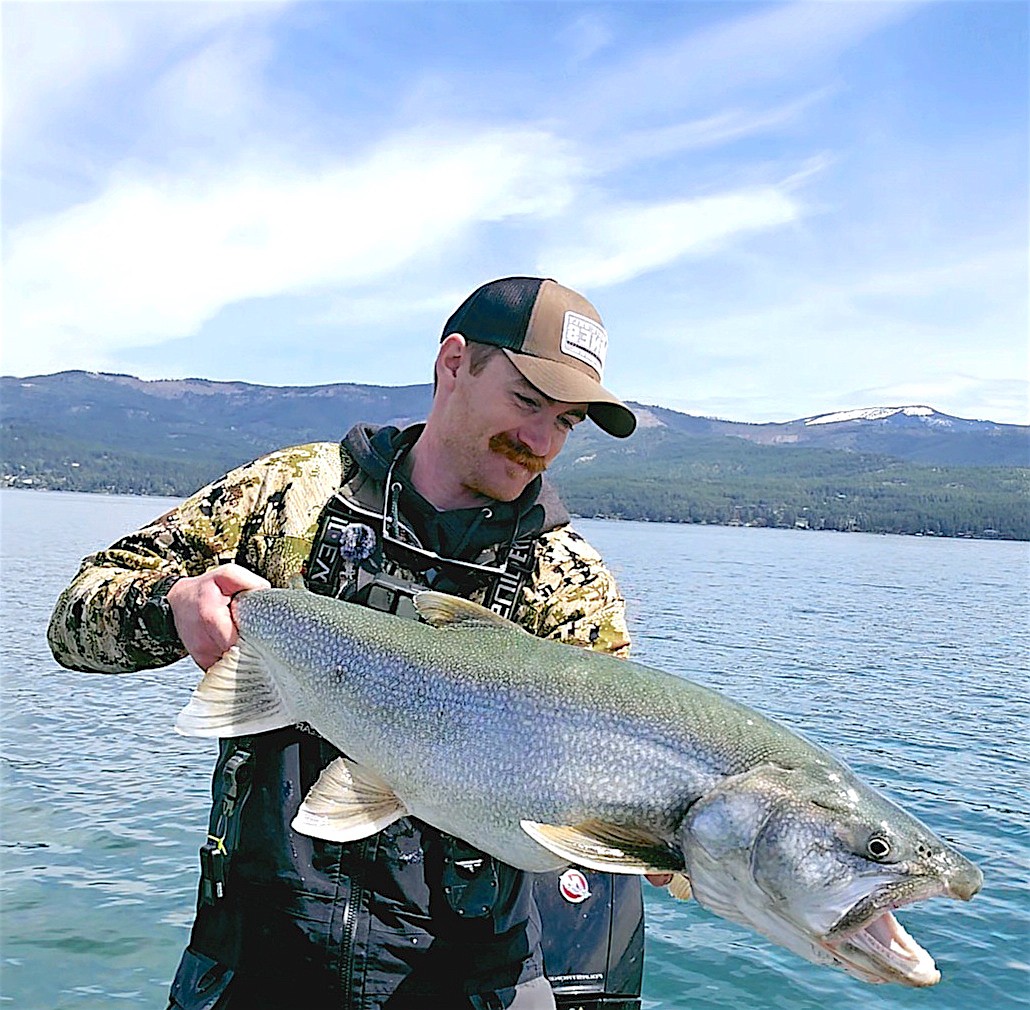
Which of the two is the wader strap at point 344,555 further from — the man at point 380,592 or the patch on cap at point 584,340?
the patch on cap at point 584,340

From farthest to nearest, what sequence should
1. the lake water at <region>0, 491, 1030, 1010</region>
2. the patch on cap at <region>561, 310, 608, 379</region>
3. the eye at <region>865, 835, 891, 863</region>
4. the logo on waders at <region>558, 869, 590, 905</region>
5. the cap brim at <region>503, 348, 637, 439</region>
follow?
the lake water at <region>0, 491, 1030, 1010</region>
the logo on waders at <region>558, 869, 590, 905</region>
the patch on cap at <region>561, 310, 608, 379</region>
the cap brim at <region>503, 348, 637, 439</region>
the eye at <region>865, 835, 891, 863</region>

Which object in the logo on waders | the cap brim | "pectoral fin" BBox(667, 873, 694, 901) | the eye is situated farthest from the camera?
the logo on waders

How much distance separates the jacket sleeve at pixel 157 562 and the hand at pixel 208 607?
0.34 ft

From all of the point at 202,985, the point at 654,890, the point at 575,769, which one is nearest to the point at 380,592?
the point at 575,769

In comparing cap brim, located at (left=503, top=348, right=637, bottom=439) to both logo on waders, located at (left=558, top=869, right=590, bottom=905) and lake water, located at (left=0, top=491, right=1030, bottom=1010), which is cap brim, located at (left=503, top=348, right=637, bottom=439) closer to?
logo on waders, located at (left=558, top=869, right=590, bottom=905)

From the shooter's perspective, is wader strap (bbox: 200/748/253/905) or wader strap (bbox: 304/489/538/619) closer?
wader strap (bbox: 200/748/253/905)

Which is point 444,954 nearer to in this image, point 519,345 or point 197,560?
point 197,560

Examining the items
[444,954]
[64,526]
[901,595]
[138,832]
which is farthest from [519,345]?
[64,526]

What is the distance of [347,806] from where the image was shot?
11.1 feet

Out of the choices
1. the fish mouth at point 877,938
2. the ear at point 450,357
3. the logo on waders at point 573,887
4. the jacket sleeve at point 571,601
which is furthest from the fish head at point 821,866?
the logo on waders at point 573,887

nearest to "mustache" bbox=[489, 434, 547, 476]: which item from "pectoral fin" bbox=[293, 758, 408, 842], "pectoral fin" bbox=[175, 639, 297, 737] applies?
"pectoral fin" bbox=[175, 639, 297, 737]

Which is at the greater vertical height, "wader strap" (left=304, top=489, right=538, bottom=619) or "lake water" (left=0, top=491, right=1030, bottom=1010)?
"wader strap" (left=304, top=489, right=538, bottom=619)

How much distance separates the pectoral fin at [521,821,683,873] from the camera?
301 cm

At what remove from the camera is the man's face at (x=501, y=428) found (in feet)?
13.5
